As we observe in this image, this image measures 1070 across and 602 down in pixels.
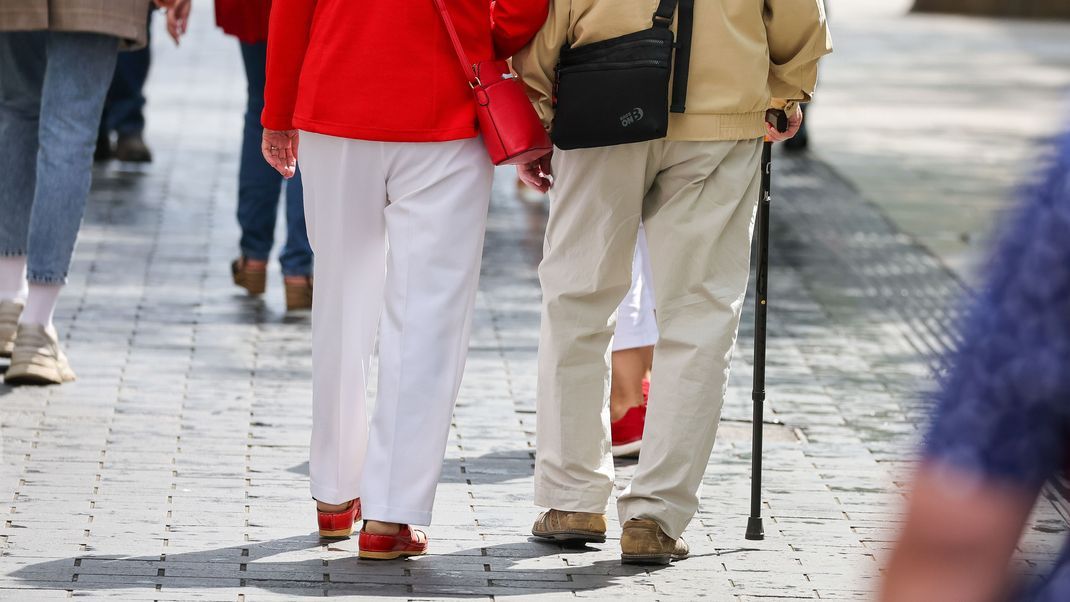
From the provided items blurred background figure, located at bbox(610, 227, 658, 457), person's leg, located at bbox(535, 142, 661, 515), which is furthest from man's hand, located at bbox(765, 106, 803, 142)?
blurred background figure, located at bbox(610, 227, 658, 457)

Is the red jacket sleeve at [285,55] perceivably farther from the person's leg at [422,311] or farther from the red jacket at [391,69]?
the person's leg at [422,311]

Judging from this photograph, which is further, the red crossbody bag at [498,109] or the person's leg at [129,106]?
the person's leg at [129,106]

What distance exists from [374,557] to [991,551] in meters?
2.98

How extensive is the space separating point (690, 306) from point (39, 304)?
8.96 feet

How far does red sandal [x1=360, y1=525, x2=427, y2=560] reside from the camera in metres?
4.18

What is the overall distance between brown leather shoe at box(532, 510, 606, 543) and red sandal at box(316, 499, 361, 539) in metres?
0.49

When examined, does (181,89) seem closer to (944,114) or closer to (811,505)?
(944,114)

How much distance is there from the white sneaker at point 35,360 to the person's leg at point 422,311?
6.99ft

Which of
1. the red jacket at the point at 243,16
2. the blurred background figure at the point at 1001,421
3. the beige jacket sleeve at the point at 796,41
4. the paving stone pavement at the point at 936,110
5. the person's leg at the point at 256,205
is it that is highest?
the blurred background figure at the point at 1001,421

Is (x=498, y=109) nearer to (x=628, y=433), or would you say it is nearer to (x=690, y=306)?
(x=690, y=306)

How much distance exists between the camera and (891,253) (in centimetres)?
947

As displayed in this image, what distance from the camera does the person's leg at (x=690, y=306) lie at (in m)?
4.24

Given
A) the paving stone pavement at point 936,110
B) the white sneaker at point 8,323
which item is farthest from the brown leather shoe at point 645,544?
the white sneaker at point 8,323

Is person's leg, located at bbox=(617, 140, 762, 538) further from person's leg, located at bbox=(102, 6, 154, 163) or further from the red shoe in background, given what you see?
person's leg, located at bbox=(102, 6, 154, 163)
